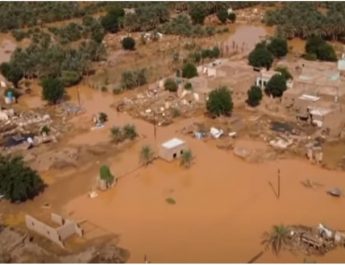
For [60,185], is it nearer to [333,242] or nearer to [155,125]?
[155,125]

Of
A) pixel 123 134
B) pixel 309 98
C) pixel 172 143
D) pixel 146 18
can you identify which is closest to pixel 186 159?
pixel 172 143

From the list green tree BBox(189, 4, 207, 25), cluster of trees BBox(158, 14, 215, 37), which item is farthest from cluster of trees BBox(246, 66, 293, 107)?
green tree BBox(189, 4, 207, 25)

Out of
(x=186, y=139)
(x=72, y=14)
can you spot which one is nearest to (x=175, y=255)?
(x=186, y=139)

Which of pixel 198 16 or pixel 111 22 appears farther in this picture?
pixel 198 16

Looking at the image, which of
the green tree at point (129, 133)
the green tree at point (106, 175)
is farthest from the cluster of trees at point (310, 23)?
the green tree at point (106, 175)

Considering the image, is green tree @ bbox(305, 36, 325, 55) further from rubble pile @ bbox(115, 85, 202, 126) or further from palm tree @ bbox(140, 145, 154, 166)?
palm tree @ bbox(140, 145, 154, 166)

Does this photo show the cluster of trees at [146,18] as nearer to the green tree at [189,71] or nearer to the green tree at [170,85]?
the green tree at [189,71]

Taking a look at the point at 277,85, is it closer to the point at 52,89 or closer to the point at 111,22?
the point at 52,89
